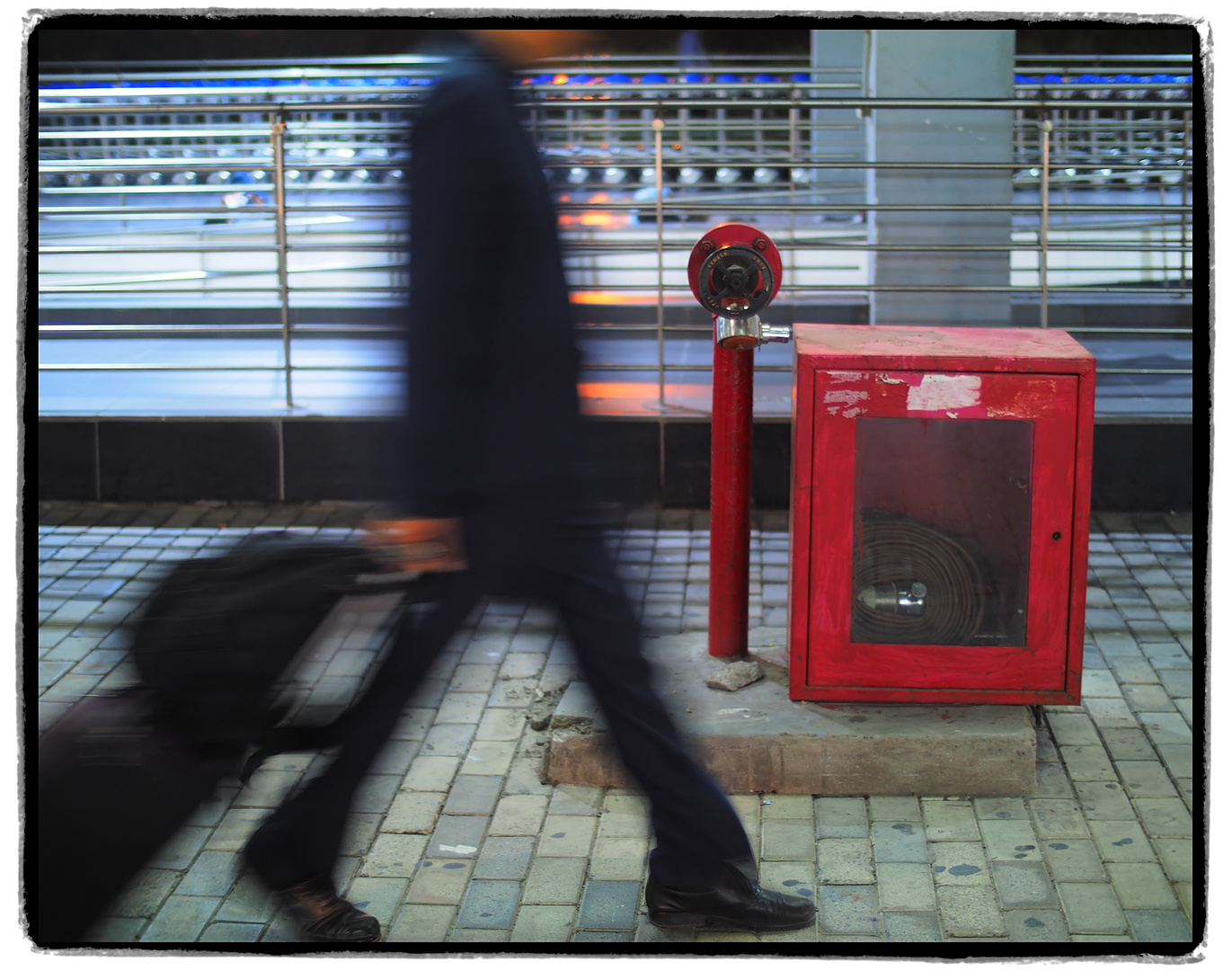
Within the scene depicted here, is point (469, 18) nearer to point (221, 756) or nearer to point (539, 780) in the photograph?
point (221, 756)

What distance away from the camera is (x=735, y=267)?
12.2ft

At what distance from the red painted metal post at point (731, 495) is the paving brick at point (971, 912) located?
4.00 feet

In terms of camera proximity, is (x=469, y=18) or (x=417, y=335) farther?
(x=469, y=18)

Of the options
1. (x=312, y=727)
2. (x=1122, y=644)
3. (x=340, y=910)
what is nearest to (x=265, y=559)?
(x=312, y=727)

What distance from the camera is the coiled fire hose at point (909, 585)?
12.5 ft

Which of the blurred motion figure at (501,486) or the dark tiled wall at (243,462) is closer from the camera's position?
the blurred motion figure at (501,486)

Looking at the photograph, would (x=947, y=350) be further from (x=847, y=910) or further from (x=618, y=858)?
(x=618, y=858)

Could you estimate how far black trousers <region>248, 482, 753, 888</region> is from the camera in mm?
2822

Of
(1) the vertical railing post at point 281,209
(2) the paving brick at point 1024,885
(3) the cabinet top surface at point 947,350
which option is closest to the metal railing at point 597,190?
(1) the vertical railing post at point 281,209

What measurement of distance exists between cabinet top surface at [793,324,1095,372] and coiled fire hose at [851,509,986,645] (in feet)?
1.70

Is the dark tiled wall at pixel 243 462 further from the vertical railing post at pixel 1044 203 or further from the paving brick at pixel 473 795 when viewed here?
the paving brick at pixel 473 795

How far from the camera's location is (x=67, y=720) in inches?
126

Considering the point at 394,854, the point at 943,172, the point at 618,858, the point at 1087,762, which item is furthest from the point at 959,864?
the point at 943,172

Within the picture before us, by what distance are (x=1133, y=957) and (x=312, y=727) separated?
2090 millimetres
